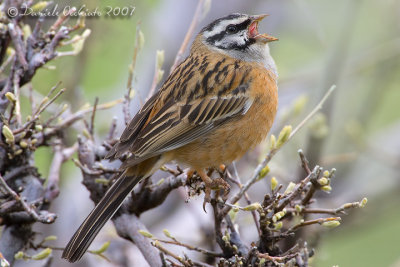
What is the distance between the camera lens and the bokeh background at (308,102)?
531 centimetres

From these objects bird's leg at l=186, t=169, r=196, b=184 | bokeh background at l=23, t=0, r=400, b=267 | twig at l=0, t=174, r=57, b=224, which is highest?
twig at l=0, t=174, r=57, b=224

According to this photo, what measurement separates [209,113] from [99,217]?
1106mm

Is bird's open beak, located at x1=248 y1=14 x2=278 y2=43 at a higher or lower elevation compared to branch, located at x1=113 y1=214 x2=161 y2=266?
higher

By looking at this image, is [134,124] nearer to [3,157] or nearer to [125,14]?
[3,157]

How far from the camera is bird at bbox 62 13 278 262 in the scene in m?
3.79

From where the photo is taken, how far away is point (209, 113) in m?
4.12

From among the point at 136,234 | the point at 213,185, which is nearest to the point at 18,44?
the point at 136,234

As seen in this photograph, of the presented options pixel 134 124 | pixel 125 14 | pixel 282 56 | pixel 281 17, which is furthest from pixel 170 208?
pixel 282 56

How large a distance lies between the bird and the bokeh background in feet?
1.21

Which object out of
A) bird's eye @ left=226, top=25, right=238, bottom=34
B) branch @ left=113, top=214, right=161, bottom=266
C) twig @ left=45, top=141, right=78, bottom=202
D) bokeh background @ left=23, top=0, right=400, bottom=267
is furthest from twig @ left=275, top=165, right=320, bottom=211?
bird's eye @ left=226, top=25, right=238, bottom=34

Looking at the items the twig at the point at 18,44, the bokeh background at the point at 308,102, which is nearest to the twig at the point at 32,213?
the twig at the point at 18,44

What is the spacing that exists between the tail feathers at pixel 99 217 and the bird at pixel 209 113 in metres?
0.02

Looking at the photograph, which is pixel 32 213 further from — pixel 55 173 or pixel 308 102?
pixel 308 102

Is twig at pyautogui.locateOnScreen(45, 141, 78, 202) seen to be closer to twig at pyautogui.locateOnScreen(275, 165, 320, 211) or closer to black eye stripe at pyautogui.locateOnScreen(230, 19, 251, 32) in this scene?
twig at pyautogui.locateOnScreen(275, 165, 320, 211)
